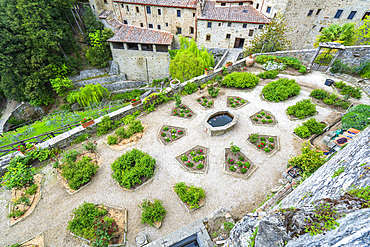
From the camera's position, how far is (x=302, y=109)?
1498cm

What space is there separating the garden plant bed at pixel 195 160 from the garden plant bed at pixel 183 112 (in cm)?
370

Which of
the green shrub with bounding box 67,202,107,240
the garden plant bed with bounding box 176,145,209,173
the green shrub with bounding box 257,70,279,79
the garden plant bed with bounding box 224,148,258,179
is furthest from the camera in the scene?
the green shrub with bounding box 257,70,279,79

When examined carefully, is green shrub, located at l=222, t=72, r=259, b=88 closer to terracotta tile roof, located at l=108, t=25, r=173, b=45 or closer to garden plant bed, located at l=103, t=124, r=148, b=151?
garden plant bed, located at l=103, t=124, r=148, b=151

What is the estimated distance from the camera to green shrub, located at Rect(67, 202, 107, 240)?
7949 mm

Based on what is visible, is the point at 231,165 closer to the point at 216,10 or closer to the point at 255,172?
the point at 255,172

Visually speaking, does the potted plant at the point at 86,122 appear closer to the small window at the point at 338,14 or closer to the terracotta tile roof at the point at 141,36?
the terracotta tile roof at the point at 141,36

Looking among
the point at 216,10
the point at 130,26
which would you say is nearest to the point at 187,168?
the point at 216,10

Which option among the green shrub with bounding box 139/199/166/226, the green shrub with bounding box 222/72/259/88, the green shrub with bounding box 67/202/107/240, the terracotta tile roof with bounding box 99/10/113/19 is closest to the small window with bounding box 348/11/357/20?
the green shrub with bounding box 222/72/259/88

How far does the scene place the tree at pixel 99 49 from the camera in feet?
103

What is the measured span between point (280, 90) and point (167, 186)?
14846 mm

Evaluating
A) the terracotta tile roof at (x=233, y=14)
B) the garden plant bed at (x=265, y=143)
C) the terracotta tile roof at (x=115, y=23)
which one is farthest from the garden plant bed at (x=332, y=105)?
the terracotta tile roof at (x=115, y=23)

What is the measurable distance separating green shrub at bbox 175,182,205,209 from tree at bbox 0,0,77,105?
30.5 metres

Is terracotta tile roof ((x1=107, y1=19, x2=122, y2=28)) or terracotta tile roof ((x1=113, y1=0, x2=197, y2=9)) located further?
terracotta tile roof ((x1=107, y1=19, x2=122, y2=28))

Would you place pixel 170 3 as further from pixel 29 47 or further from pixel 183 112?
pixel 183 112
